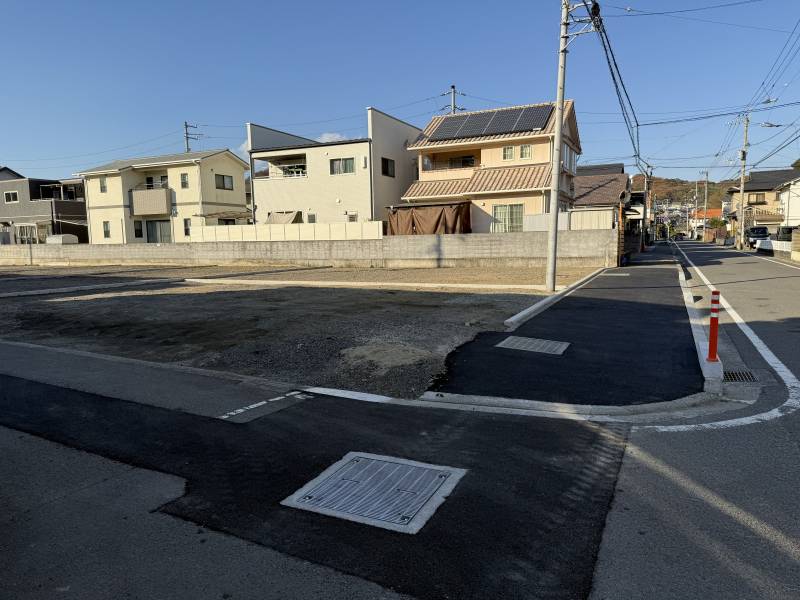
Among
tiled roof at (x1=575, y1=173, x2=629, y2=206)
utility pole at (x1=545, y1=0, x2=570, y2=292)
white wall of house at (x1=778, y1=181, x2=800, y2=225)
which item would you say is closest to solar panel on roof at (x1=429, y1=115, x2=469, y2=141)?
tiled roof at (x1=575, y1=173, x2=629, y2=206)

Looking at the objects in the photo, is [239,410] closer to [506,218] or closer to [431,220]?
[431,220]

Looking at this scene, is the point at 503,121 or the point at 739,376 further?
the point at 503,121

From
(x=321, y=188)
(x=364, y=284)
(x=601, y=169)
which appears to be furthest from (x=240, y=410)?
(x=601, y=169)

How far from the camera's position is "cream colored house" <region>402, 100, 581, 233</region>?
2920cm

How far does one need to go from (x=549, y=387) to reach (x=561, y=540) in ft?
11.2

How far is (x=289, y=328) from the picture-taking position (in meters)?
10.3

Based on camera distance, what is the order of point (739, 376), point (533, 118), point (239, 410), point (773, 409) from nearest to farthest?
point (773, 409) < point (239, 410) < point (739, 376) < point (533, 118)

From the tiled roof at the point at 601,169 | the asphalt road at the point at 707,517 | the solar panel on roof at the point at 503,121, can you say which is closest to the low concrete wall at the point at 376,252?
the solar panel on roof at the point at 503,121

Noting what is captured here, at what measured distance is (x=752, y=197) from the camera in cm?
6819

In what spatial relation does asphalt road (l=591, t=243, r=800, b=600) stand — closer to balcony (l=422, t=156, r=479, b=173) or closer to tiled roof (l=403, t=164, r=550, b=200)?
tiled roof (l=403, t=164, r=550, b=200)

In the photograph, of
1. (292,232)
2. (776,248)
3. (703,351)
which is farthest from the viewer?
(776,248)

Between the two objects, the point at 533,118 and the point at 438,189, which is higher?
the point at 533,118

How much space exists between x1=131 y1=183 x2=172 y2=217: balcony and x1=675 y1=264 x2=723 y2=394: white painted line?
37357 millimetres

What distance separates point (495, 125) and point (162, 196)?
25.7 metres
